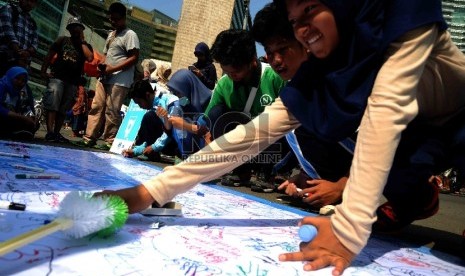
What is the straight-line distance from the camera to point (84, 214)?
0.76 m

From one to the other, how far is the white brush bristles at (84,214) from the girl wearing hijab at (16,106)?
121 inches

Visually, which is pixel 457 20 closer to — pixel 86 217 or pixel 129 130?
pixel 129 130

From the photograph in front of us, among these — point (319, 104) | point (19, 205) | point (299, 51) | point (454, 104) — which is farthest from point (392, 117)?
point (299, 51)

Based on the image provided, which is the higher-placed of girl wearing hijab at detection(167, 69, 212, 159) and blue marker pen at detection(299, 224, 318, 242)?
girl wearing hijab at detection(167, 69, 212, 159)

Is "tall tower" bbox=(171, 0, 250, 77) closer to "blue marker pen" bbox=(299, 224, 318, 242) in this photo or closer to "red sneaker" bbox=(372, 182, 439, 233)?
"red sneaker" bbox=(372, 182, 439, 233)

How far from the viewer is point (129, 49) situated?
159 inches

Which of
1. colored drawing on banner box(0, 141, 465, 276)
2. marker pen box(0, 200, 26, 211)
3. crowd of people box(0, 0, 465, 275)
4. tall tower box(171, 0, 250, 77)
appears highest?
tall tower box(171, 0, 250, 77)

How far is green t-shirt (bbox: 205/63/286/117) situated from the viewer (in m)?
2.59

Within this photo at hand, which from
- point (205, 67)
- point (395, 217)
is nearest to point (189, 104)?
point (205, 67)

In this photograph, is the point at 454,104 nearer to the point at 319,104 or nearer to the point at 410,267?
the point at 319,104

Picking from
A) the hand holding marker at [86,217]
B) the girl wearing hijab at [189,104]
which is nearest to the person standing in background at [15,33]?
the girl wearing hijab at [189,104]

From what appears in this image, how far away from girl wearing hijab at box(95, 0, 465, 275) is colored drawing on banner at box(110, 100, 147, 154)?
9.28 ft

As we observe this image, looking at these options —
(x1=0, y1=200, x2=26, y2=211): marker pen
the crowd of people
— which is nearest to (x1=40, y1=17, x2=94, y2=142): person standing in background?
the crowd of people

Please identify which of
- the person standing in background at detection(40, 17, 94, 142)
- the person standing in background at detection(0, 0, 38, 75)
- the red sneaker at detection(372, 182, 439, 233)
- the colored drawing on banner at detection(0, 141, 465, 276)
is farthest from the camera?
the person standing in background at detection(40, 17, 94, 142)
